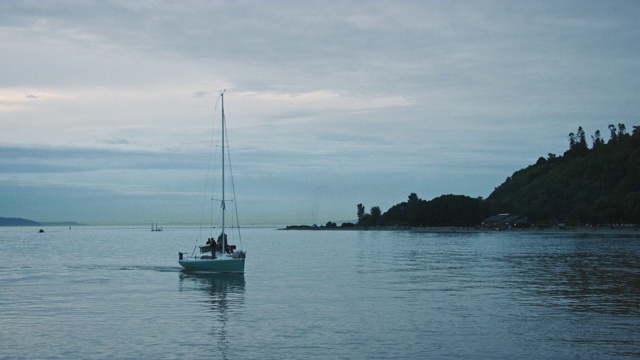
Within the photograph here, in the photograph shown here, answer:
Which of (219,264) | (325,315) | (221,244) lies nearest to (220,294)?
(219,264)

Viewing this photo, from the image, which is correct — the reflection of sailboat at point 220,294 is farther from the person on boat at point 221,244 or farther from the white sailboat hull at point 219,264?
the person on boat at point 221,244

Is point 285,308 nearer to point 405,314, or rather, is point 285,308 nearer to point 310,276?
point 405,314

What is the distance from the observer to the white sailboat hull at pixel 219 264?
52.7 metres

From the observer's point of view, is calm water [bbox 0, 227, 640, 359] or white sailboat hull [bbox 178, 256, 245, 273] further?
white sailboat hull [bbox 178, 256, 245, 273]

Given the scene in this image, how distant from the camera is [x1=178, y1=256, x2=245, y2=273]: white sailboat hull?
173ft

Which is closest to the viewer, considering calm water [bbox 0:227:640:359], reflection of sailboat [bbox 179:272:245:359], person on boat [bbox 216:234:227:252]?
calm water [bbox 0:227:640:359]

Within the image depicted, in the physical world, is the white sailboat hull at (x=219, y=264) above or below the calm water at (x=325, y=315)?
above

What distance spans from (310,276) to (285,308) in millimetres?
19943

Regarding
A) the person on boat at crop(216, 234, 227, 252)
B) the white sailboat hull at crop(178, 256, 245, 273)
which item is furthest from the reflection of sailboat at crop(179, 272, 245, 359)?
the person on boat at crop(216, 234, 227, 252)

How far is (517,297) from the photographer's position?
37.4 metres

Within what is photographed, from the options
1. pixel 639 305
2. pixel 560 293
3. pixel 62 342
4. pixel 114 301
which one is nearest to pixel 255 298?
pixel 114 301

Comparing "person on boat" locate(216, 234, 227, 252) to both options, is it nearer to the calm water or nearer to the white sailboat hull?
the white sailboat hull

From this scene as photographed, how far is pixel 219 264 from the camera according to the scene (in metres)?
53.5

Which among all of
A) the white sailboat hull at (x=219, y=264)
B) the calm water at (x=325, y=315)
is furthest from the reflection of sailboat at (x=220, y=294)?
the white sailboat hull at (x=219, y=264)
